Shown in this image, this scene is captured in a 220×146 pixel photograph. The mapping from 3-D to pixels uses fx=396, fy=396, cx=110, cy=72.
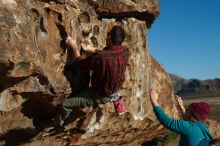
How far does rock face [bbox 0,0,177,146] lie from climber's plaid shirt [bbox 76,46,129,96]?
3.52 feet

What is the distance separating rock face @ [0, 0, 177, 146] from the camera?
29.6 ft

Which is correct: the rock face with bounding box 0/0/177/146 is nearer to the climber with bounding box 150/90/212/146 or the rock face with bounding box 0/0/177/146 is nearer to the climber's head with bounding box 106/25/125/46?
the climber's head with bounding box 106/25/125/46

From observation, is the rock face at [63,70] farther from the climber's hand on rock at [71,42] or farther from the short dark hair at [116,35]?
the short dark hair at [116,35]

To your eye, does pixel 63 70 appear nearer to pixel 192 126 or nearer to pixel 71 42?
pixel 71 42

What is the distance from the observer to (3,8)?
8.72 m

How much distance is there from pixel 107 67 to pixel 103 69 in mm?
107

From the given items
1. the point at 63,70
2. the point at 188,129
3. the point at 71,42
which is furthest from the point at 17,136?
the point at 188,129

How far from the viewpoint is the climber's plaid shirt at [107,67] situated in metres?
9.32

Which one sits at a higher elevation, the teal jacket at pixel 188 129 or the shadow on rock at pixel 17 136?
the teal jacket at pixel 188 129

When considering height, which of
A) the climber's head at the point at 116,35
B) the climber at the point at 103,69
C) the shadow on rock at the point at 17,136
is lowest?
the shadow on rock at the point at 17,136

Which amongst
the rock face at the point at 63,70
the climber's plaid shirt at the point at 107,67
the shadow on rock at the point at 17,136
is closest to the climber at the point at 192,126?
the climber's plaid shirt at the point at 107,67

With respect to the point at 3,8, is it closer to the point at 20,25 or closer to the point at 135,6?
the point at 20,25

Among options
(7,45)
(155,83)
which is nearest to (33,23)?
(7,45)

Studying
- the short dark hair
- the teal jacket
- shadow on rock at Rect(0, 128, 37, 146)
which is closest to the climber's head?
the short dark hair
